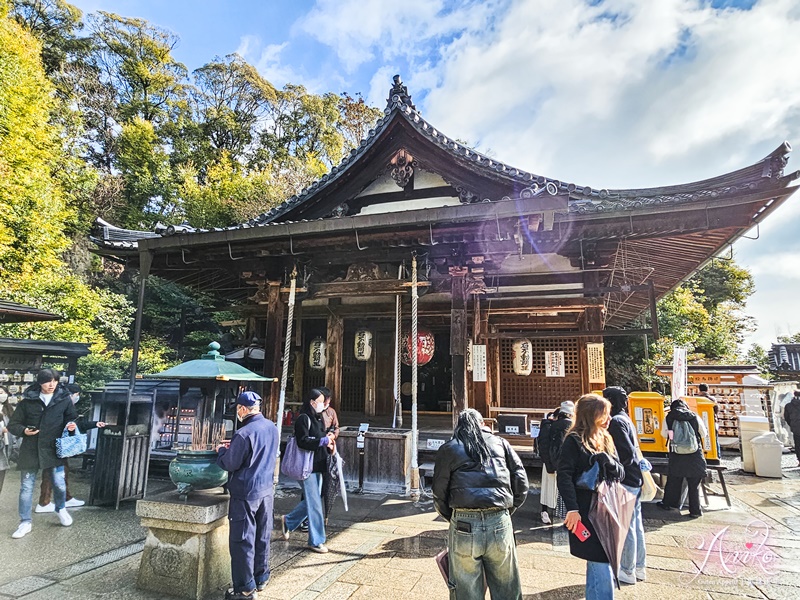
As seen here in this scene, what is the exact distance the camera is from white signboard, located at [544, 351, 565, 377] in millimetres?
9914

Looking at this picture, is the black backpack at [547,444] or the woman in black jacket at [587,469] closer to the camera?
the woman in black jacket at [587,469]

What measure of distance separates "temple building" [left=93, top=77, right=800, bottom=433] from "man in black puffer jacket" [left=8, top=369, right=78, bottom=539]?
326cm

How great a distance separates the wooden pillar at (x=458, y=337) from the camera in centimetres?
757

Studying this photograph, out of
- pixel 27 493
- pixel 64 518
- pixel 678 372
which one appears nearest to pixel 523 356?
pixel 678 372

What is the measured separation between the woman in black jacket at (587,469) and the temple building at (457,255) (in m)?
3.92

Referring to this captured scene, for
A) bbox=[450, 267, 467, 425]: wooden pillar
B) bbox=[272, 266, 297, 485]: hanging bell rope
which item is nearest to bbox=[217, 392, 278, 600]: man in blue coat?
bbox=[272, 266, 297, 485]: hanging bell rope

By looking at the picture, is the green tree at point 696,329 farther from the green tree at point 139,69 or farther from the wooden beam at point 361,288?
the green tree at point 139,69

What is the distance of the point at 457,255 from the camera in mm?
8266

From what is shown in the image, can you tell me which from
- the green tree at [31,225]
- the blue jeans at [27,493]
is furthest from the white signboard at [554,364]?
the green tree at [31,225]

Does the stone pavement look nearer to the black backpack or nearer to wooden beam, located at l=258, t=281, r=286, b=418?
the black backpack

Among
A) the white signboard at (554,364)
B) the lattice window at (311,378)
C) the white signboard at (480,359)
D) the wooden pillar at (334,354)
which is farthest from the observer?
the lattice window at (311,378)

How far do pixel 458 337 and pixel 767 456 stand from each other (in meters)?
8.11

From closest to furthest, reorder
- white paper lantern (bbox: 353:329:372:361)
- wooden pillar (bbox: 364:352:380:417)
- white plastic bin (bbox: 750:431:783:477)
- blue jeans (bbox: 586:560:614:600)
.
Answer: blue jeans (bbox: 586:560:614:600)
white plastic bin (bbox: 750:431:783:477)
white paper lantern (bbox: 353:329:372:361)
wooden pillar (bbox: 364:352:380:417)

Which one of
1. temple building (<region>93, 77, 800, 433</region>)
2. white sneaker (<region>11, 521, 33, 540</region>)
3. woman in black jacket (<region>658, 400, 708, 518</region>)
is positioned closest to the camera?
white sneaker (<region>11, 521, 33, 540</region>)
